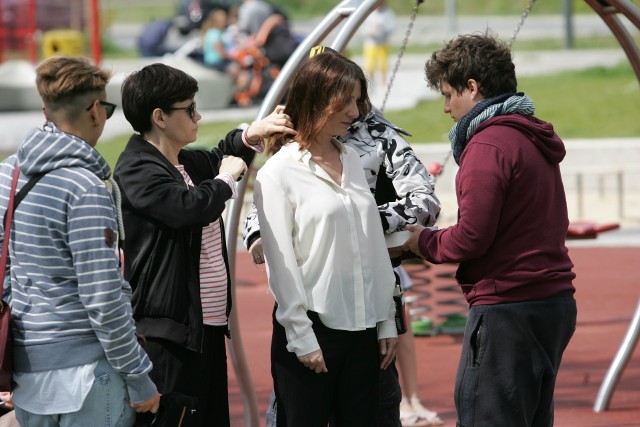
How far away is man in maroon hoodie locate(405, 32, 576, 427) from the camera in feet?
12.1

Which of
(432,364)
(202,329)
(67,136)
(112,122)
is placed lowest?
(112,122)

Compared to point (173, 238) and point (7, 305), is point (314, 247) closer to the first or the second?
point (173, 238)

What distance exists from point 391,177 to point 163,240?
35.7 inches

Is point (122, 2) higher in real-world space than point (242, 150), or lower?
lower

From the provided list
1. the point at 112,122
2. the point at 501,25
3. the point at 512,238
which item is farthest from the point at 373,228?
the point at 501,25

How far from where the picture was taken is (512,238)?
3.74m

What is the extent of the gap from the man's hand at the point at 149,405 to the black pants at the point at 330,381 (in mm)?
546

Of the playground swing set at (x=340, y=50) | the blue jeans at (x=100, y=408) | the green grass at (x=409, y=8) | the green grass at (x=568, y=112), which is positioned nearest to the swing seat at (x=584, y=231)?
the playground swing set at (x=340, y=50)

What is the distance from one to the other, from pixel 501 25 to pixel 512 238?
25617 millimetres

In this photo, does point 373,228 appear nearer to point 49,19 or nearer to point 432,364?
point 432,364

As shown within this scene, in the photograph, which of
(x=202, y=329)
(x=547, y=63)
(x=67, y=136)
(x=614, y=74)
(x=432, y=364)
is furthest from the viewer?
(x=547, y=63)

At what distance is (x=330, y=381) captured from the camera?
12.5 ft

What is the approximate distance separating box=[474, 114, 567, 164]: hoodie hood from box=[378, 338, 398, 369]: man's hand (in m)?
0.79

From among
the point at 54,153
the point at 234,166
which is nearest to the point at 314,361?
the point at 234,166
